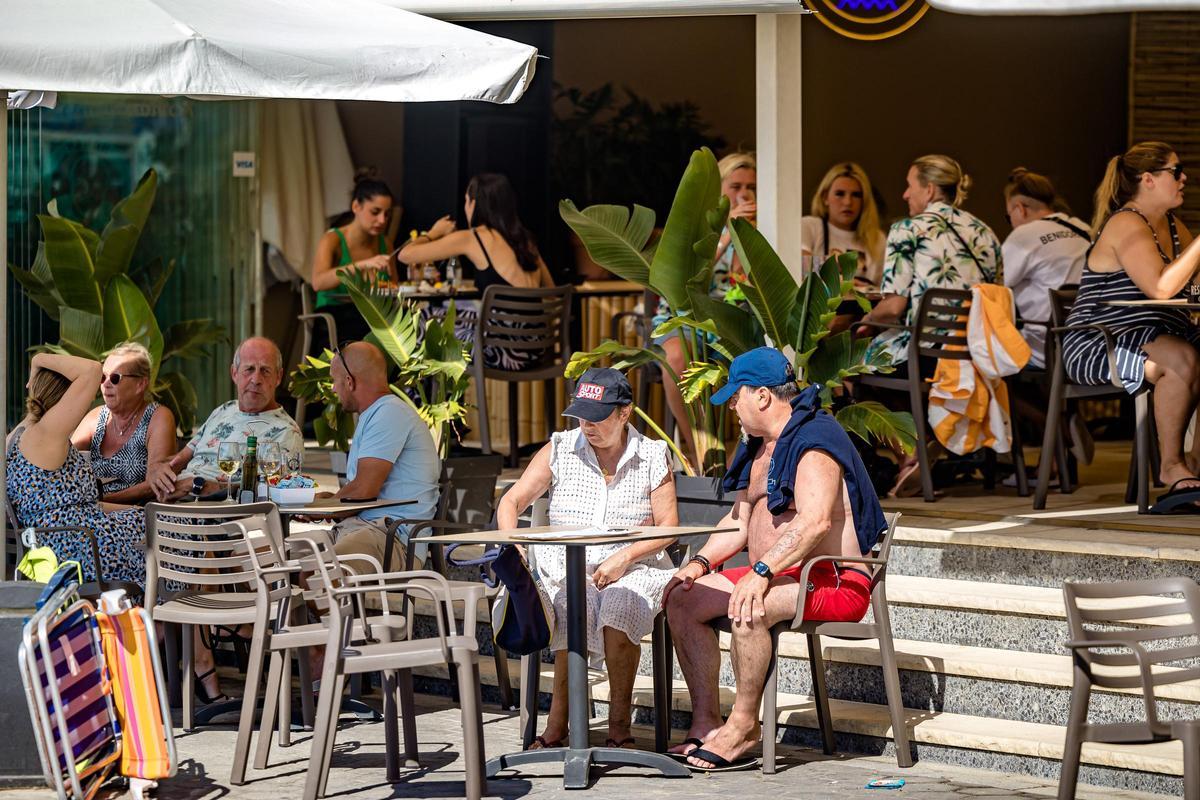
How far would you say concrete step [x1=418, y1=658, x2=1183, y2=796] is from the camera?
561 centimetres

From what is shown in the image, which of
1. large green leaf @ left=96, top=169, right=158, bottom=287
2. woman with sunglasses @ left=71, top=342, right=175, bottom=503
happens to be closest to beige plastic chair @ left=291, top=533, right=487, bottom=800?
woman with sunglasses @ left=71, top=342, right=175, bottom=503

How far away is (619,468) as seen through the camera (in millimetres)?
6457

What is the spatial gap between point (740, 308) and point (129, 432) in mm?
2768

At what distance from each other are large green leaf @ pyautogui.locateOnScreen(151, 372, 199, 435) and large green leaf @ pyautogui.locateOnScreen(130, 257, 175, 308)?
17.2 inches

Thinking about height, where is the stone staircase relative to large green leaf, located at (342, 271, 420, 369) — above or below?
below

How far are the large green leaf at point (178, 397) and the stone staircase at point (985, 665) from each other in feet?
11.2

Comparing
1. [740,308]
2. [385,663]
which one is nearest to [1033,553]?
[740,308]

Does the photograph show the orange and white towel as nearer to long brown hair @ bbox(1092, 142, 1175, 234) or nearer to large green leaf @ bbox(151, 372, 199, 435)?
long brown hair @ bbox(1092, 142, 1175, 234)

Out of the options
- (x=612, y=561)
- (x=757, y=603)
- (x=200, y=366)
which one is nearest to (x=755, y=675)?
(x=757, y=603)

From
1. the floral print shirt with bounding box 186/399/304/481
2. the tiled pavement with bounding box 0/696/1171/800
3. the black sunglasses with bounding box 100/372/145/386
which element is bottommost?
the tiled pavement with bounding box 0/696/1171/800

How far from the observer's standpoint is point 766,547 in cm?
614

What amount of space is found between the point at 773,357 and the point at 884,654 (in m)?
1.08

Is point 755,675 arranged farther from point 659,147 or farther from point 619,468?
point 659,147

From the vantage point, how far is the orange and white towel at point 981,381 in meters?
8.13
